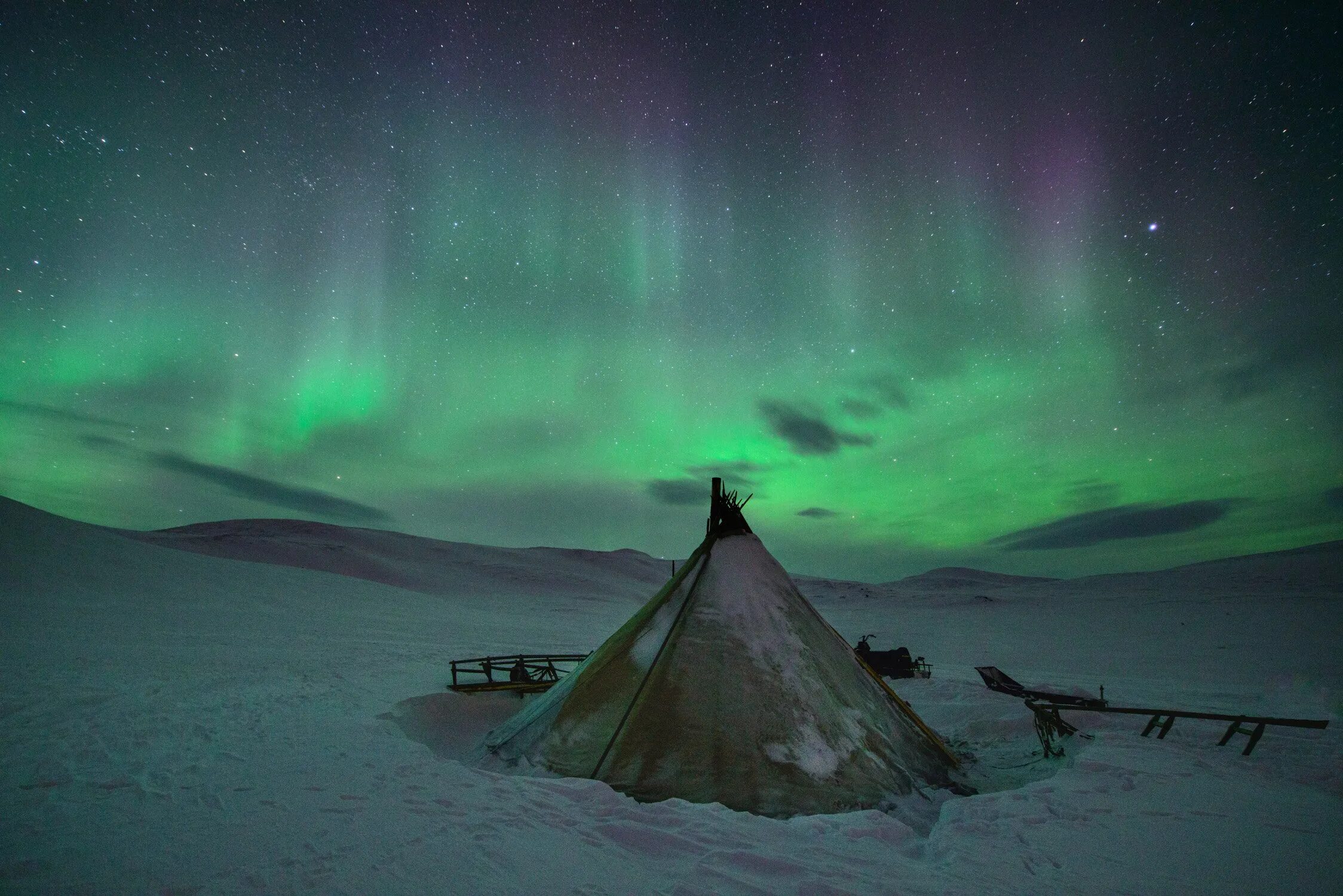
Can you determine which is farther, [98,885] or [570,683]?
[570,683]

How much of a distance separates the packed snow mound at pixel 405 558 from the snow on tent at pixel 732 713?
40.4m

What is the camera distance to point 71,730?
23.3ft

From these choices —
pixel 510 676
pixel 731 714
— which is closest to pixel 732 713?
pixel 731 714

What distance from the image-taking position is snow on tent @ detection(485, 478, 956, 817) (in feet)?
19.2

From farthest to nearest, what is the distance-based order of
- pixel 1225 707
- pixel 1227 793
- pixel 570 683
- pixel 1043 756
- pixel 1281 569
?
pixel 1281 569, pixel 1225 707, pixel 1043 756, pixel 570 683, pixel 1227 793

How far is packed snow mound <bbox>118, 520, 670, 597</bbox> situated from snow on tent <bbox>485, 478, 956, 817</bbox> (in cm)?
4043

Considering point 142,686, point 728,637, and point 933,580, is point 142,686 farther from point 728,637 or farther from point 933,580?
point 933,580

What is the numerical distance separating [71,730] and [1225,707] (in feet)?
68.0

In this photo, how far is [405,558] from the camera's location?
58875 millimetres

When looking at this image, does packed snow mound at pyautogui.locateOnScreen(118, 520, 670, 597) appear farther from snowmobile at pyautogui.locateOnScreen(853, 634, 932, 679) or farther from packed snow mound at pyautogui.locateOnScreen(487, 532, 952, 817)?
packed snow mound at pyautogui.locateOnScreen(487, 532, 952, 817)

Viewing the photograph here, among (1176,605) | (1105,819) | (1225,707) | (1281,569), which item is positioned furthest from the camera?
(1281,569)

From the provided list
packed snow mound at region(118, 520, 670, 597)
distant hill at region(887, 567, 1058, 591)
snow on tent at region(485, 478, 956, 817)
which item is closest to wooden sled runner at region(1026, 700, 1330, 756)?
snow on tent at region(485, 478, 956, 817)

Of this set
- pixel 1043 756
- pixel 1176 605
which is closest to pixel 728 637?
pixel 1043 756

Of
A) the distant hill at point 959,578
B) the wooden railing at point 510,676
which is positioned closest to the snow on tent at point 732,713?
the wooden railing at point 510,676
